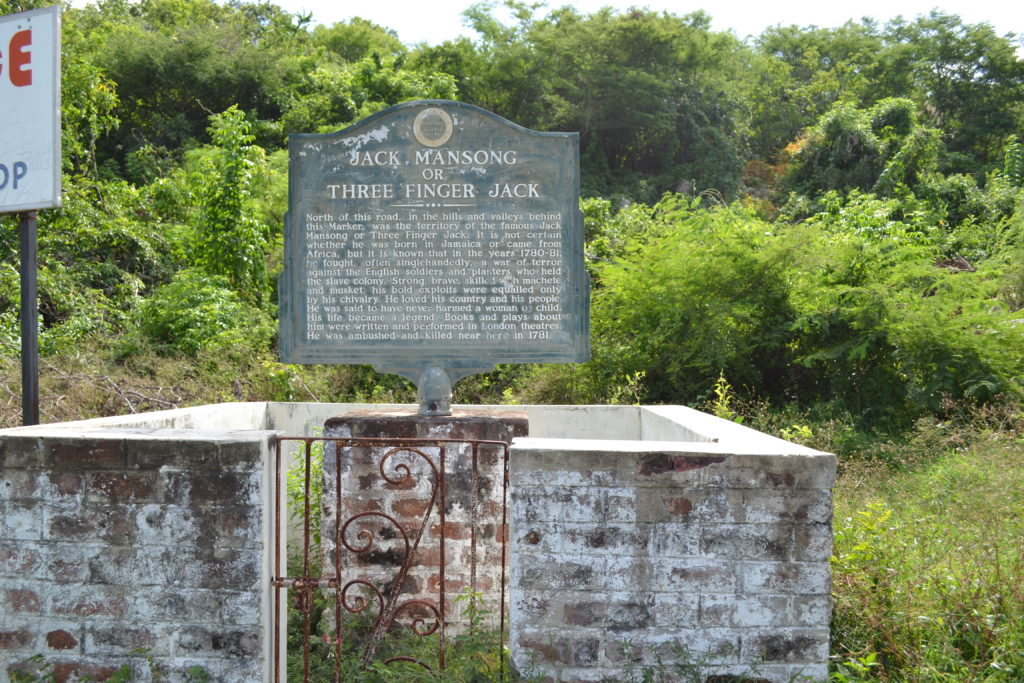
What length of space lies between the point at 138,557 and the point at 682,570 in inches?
88.0

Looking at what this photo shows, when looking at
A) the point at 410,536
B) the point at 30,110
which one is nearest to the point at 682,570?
the point at 410,536

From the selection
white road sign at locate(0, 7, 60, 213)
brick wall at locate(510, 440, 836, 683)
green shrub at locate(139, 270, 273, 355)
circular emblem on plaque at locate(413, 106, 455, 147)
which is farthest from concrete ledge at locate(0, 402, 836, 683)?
green shrub at locate(139, 270, 273, 355)

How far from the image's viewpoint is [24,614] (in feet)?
12.0

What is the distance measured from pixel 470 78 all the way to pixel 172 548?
22166 mm

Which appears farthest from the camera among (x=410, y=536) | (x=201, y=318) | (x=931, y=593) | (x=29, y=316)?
(x=201, y=318)

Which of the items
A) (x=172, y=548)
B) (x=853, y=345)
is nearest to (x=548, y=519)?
(x=172, y=548)

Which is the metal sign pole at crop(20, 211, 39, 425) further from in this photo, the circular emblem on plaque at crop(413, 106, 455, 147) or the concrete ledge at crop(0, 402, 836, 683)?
the circular emblem on plaque at crop(413, 106, 455, 147)

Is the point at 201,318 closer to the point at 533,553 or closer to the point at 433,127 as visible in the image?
the point at 433,127

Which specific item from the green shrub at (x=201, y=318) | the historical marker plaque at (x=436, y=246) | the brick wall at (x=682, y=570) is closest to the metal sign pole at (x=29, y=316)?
the historical marker plaque at (x=436, y=246)

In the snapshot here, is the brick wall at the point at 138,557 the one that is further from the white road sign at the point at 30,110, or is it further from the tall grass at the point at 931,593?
the tall grass at the point at 931,593

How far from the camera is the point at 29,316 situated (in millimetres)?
5082

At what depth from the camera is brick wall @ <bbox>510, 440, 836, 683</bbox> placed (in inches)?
138

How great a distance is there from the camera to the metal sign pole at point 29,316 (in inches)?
198

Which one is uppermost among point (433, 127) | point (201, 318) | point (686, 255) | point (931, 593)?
point (433, 127)
